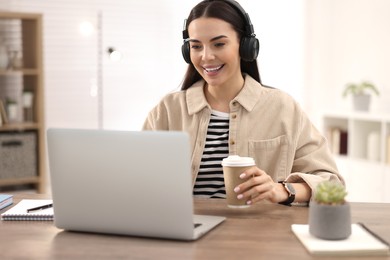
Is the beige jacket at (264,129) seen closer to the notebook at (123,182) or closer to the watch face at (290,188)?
the watch face at (290,188)

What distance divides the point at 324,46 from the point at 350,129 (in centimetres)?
104

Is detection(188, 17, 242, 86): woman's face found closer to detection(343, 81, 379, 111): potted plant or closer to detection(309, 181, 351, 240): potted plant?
detection(309, 181, 351, 240): potted plant

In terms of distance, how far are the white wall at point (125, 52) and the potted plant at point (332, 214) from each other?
3.81 metres

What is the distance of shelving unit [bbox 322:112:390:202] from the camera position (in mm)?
4688

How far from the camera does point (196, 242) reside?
148 centimetres

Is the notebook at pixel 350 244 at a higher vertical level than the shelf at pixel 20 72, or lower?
lower

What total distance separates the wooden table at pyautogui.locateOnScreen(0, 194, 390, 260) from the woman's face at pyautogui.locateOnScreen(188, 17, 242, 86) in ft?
1.86

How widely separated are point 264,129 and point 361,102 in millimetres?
2998

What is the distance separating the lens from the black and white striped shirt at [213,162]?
2213 millimetres

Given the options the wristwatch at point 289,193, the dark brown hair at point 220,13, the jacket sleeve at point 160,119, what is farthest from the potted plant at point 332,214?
the jacket sleeve at point 160,119

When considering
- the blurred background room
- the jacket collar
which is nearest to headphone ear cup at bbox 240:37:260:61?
the jacket collar

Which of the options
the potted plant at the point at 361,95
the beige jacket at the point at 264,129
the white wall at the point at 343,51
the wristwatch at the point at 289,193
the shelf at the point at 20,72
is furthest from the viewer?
the white wall at the point at 343,51

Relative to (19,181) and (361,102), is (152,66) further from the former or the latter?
(361,102)

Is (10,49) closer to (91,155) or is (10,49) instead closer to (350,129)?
(350,129)
